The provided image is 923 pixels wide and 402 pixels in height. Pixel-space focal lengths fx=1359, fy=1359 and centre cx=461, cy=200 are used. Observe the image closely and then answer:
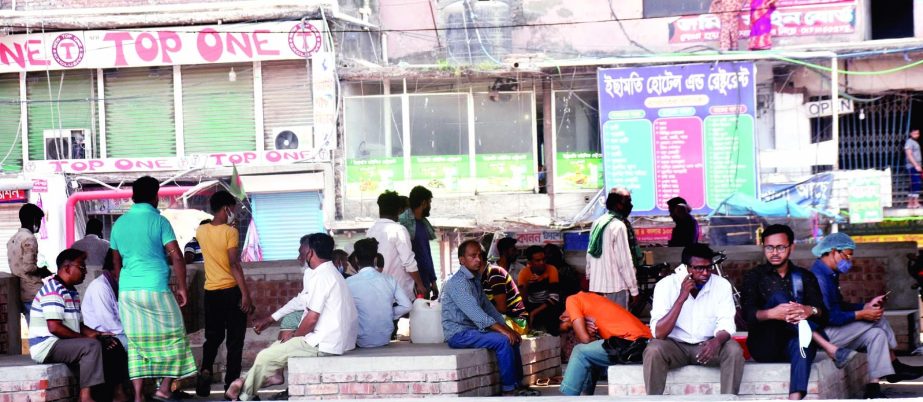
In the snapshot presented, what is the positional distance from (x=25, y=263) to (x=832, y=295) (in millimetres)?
6196

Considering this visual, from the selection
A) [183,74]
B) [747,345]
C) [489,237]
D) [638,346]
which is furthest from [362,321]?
[183,74]

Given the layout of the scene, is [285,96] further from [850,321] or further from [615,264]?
[850,321]

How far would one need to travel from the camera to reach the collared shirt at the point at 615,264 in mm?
11242

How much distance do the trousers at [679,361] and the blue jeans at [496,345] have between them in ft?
4.28

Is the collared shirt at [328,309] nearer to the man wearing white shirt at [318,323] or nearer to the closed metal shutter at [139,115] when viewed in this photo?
the man wearing white shirt at [318,323]

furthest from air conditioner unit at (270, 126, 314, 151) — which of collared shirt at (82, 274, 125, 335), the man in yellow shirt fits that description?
collared shirt at (82, 274, 125, 335)

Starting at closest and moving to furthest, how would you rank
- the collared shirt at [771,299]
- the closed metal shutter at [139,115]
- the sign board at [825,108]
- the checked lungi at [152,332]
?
the collared shirt at [771,299] < the checked lungi at [152,332] < the sign board at [825,108] < the closed metal shutter at [139,115]

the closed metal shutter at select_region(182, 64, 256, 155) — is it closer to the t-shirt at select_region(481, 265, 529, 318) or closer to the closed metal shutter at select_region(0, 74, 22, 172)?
the closed metal shutter at select_region(0, 74, 22, 172)

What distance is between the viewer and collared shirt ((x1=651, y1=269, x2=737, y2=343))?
8312 millimetres

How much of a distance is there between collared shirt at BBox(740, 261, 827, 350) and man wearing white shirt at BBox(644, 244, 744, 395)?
0.57 ft

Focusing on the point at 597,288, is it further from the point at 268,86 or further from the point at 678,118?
the point at 268,86

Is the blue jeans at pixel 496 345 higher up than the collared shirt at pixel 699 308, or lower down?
lower down

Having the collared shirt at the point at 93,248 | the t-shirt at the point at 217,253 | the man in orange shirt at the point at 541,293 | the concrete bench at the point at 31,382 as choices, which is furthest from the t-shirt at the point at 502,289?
the collared shirt at the point at 93,248

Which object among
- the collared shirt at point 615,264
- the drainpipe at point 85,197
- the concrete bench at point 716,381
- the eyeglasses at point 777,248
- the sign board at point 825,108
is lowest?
the concrete bench at point 716,381
